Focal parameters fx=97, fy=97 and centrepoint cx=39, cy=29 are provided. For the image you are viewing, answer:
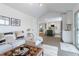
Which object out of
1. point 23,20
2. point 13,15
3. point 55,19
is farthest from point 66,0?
point 55,19

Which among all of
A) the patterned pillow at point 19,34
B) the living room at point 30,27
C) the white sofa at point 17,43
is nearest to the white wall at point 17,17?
the living room at point 30,27

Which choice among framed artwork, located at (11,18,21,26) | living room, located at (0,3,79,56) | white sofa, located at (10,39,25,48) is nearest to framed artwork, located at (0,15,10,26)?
living room, located at (0,3,79,56)

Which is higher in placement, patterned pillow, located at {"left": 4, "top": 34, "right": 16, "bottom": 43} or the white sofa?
patterned pillow, located at {"left": 4, "top": 34, "right": 16, "bottom": 43}

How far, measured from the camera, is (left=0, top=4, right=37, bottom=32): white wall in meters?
2.36

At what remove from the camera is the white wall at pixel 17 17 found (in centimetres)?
236

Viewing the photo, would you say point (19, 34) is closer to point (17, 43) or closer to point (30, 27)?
point (17, 43)

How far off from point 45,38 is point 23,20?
1.06 metres

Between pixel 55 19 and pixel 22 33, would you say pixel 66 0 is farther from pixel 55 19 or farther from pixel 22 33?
pixel 55 19

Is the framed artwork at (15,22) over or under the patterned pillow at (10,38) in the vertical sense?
over

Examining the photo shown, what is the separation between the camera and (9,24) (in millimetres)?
2615

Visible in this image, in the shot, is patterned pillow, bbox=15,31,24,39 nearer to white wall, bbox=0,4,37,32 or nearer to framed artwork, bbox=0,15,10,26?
white wall, bbox=0,4,37,32

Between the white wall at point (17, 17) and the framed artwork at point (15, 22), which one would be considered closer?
the white wall at point (17, 17)

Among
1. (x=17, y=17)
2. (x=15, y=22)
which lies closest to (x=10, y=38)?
(x=15, y=22)

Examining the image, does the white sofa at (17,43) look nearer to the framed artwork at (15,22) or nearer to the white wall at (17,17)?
the white wall at (17,17)
